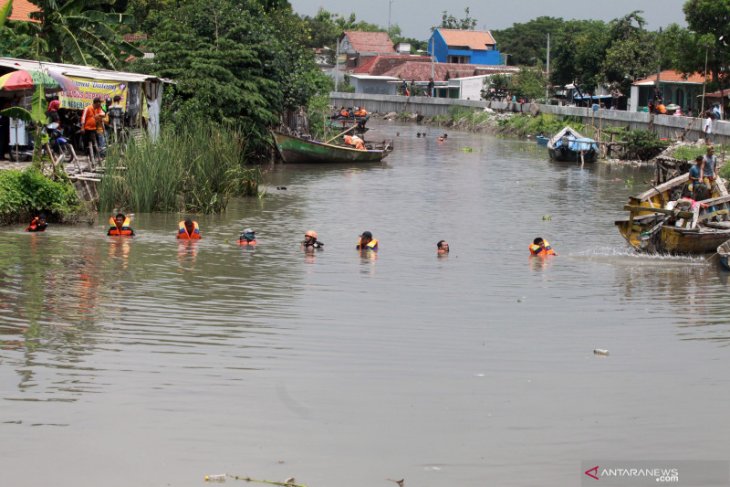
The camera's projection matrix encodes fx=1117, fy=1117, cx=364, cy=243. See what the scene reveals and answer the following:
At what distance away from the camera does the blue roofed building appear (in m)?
109

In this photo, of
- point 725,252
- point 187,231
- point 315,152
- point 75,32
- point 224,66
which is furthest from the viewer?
point 315,152

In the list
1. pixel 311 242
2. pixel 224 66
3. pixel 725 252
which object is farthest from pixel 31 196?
pixel 224 66

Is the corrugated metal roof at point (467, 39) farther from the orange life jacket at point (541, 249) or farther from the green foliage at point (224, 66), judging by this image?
the orange life jacket at point (541, 249)

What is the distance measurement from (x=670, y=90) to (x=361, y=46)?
175 ft

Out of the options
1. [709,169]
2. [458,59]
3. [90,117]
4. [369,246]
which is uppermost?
[458,59]

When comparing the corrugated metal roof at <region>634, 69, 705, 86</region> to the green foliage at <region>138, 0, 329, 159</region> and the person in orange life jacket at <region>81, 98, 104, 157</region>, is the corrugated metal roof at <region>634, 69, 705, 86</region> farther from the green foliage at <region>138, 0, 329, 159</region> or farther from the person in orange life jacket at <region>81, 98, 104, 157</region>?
the person in orange life jacket at <region>81, 98, 104, 157</region>

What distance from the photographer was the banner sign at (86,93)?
24031 millimetres

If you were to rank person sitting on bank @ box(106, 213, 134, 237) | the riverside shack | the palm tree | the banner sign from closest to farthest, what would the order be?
person sitting on bank @ box(106, 213, 134, 237), the riverside shack, the banner sign, the palm tree

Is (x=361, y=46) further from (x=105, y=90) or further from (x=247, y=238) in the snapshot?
(x=247, y=238)

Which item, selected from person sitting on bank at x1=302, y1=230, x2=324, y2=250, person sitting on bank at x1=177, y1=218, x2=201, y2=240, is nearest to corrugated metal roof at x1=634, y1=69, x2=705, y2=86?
person sitting on bank at x1=302, y1=230, x2=324, y2=250

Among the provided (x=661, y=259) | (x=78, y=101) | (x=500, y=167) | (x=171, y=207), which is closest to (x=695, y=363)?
(x=661, y=259)

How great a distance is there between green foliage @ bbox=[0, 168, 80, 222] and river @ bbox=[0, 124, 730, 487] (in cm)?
56

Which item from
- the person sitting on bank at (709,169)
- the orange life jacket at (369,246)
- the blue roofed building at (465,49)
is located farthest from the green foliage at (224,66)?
the blue roofed building at (465,49)

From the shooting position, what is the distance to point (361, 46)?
363 feet
